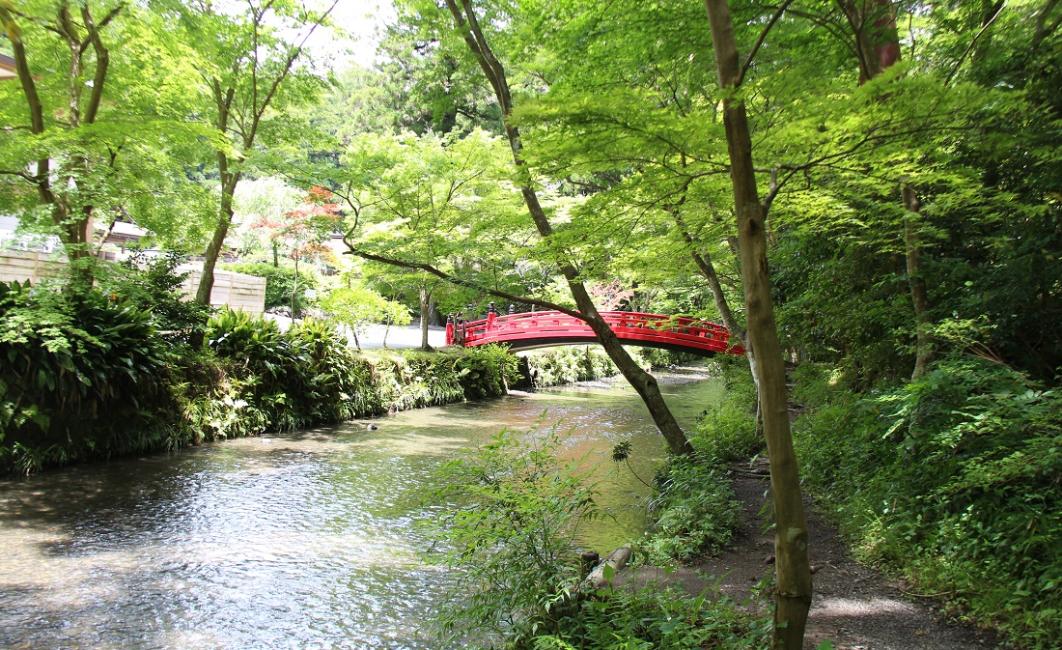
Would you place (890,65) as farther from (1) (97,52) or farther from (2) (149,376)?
(1) (97,52)

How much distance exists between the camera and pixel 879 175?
168 inches

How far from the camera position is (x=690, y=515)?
17.6 ft

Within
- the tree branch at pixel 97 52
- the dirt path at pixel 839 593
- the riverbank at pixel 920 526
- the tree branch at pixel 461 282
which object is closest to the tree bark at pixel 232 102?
the tree branch at pixel 97 52

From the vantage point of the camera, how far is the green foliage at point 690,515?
15.9ft

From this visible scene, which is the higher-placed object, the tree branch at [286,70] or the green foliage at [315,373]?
the tree branch at [286,70]

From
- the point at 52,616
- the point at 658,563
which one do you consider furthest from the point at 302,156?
the point at 658,563

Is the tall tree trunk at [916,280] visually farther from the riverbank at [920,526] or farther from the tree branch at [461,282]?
the tree branch at [461,282]

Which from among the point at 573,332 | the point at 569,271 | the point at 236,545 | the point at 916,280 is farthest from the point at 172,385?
the point at 573,332

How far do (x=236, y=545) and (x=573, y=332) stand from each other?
12.8m

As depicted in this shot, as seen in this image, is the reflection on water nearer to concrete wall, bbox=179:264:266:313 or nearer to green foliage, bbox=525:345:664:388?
concrete wall, bbox=179:264:266:313

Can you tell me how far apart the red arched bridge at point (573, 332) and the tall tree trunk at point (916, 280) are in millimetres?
10358

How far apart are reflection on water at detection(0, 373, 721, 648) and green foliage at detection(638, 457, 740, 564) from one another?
0.67m

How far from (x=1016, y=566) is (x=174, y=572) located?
19.5ft

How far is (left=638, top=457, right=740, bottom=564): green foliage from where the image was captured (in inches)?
191
